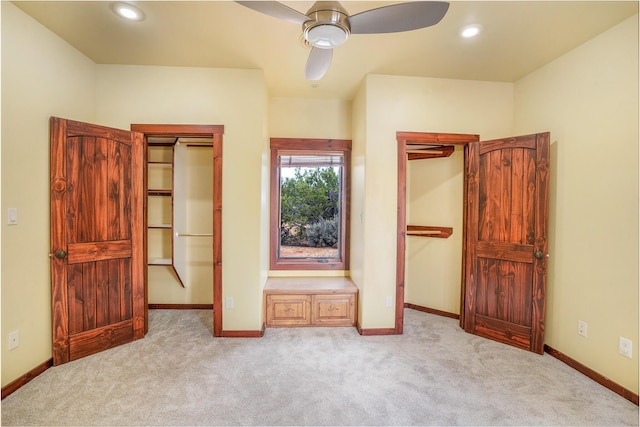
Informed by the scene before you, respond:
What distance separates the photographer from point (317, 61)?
2.14 metres

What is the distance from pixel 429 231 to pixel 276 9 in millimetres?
3063

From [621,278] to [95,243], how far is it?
170 inches

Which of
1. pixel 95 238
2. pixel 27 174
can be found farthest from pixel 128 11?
pixel 95 238

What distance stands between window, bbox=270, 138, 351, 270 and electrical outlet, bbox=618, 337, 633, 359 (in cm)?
258

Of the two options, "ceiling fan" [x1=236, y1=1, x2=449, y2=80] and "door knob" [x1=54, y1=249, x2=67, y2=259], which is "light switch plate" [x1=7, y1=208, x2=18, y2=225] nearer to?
"door knob" [x1=54, y1=249, x2=67, y2=259]

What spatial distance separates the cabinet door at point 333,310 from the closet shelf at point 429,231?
4.06ft

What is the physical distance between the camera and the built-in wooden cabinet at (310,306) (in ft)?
10.7

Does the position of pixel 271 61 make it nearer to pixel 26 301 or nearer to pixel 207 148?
pixel 207 148

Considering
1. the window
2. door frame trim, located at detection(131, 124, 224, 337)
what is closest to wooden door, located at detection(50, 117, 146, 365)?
door frame trim, located at detection(131, 124, 224, 337)

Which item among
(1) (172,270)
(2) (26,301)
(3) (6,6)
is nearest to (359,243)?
(1) (172,270)

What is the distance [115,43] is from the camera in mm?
2549

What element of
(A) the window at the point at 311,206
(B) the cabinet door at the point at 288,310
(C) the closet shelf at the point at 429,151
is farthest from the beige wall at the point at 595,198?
(B) the cabinet door at the point at 288,310

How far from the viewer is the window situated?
385cm

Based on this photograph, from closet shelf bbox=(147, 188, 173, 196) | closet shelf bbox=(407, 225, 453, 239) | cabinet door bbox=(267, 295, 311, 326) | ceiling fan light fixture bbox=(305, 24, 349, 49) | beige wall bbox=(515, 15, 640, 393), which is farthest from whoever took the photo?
closet shelf bbox=(407, 225, 453, 239)
